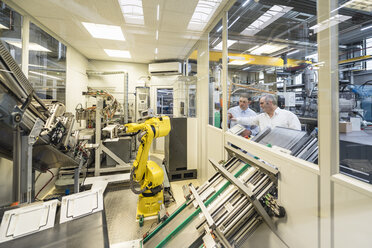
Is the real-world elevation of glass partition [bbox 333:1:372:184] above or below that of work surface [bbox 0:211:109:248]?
above

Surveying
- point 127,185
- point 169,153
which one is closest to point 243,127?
point 169,153

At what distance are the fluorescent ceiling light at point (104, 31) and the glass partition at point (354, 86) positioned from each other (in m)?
3.10

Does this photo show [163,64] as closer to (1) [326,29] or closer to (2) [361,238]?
(1) [326,29]

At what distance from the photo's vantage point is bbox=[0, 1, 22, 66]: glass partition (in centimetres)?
198

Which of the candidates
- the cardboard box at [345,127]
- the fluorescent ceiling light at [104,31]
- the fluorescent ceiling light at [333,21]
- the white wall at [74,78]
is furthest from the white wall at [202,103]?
the white wall at [74,78]

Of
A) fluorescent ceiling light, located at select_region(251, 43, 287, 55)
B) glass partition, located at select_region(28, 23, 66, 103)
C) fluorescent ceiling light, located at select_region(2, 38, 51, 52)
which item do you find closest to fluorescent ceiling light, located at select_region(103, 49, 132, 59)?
glass partition, located at select_region(28, 23, 66, 103)

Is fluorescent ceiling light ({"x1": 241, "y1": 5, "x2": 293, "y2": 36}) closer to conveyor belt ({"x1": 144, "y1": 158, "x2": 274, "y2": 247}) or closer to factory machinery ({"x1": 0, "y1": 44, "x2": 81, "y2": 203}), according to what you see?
conveyor belt ({"x1": 144, "y1": 158, "x2": 274, "y2": 247})

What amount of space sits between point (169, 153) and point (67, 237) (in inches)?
95.4

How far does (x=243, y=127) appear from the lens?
2.10 metres

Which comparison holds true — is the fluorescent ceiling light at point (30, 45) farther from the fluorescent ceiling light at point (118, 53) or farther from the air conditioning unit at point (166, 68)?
the air conditioning unit at point (166, 68)

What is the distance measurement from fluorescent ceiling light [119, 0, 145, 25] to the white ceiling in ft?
0.21

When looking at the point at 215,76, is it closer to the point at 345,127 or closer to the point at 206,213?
the point at 345,127

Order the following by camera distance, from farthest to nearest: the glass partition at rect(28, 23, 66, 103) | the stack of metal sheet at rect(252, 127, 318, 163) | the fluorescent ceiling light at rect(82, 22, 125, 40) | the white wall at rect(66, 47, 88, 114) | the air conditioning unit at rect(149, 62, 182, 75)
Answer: the air conditioning unit at rect(149, 62, 182, 75), the white wall at rect(66, 47, 88, 114), the fluorescent ceiling light at rect(82, 22, 125, 40), the glass partition at rect(28, 23, 66, 103), the stack of metal sheet at rect(252, 127, 318, 163)

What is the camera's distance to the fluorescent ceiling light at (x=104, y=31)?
2.75 m
